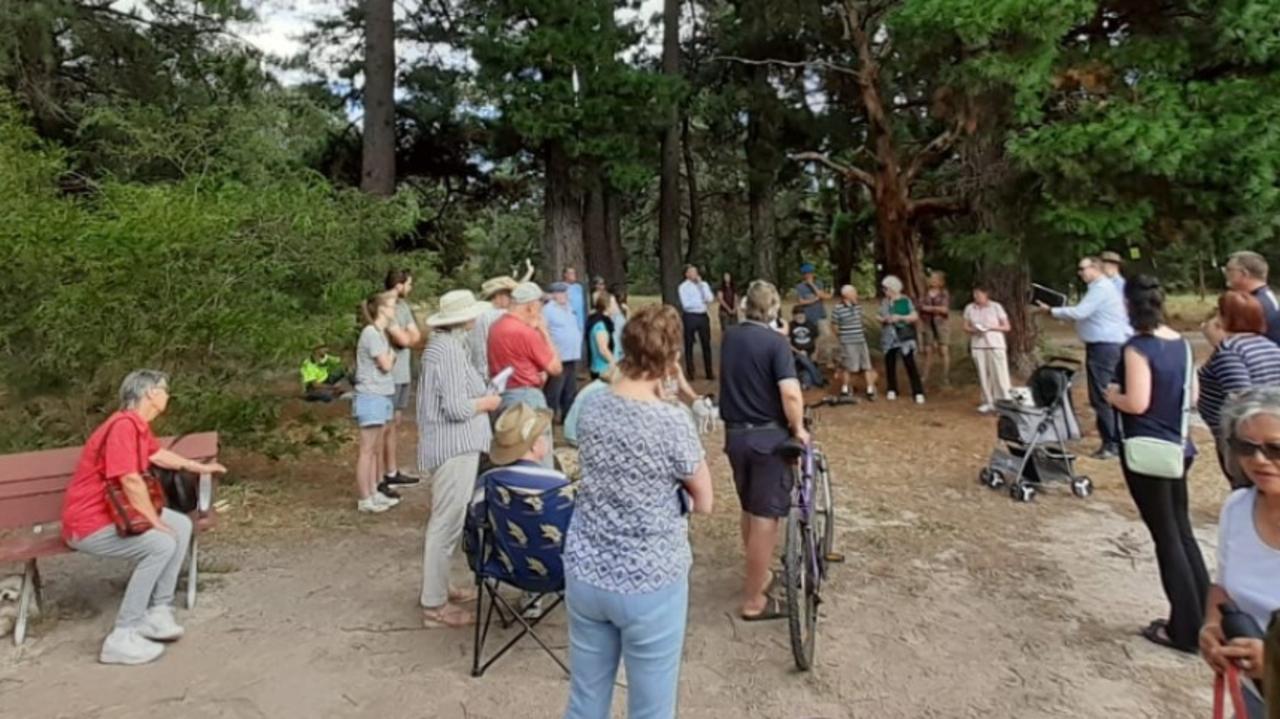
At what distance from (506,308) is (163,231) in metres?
2.37

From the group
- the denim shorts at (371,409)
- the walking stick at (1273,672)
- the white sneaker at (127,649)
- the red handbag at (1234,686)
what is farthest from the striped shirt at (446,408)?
the walking stick at (1273,672)

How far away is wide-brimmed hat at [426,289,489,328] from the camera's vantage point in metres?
4.13

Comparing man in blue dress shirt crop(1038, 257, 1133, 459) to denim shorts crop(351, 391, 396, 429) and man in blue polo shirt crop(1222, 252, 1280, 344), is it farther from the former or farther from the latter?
denim shorts crop(351, 391, 396, 429)

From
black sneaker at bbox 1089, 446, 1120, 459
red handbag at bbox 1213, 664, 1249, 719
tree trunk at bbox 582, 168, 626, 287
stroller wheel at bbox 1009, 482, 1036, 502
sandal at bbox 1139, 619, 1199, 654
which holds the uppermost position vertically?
tree trunk at bbox 582, 168, 626, 287

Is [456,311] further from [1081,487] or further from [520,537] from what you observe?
[1081,487]

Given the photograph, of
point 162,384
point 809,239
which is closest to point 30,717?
point 162,384

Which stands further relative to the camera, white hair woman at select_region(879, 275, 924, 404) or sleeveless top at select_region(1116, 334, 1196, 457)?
white hair woman at select_region(879, 275, 924, 404)

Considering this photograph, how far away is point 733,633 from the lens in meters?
3.88

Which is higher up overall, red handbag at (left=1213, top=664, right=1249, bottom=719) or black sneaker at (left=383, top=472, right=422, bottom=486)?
red handbag at (left=1213, top=664, right=1249, bottom=719)

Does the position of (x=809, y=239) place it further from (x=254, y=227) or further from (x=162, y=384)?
(x=162, y=384)

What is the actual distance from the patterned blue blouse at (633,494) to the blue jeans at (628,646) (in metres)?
0.04

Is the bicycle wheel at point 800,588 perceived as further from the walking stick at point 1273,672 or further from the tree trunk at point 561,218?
the tree trunk at point 561,218

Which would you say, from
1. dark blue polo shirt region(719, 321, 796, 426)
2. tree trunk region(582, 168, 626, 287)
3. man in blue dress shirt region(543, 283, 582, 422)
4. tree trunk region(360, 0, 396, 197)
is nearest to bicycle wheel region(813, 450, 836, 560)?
dark blue polo shirt region(719, 321, 796, 426)

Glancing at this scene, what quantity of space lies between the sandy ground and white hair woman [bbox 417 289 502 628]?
7.0 inches
